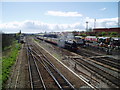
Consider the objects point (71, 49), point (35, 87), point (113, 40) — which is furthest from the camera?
point (113, 40)

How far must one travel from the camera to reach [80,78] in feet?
36.9

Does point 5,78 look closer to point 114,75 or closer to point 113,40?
point 114,75

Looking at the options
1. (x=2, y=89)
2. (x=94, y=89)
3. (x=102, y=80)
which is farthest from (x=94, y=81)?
(x=2, y=89)

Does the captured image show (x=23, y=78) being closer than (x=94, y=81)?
No

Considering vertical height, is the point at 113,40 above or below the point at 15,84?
above

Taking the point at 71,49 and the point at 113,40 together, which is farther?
the point at 113,40

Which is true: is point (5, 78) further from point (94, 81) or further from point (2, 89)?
point (94, 81)

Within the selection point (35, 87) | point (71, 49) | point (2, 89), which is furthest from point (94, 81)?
point (71, 49)

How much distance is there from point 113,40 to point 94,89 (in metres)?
26.2

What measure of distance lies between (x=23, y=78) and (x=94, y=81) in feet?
18.2


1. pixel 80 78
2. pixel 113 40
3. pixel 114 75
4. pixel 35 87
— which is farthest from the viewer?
pixel 113 40

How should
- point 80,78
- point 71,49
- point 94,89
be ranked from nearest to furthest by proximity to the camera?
point 94,89
point 80,78
point 71,49

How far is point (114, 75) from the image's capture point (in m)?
12.0

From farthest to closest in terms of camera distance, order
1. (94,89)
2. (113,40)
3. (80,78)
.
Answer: (113,40) → (80,78) → (94,89)
